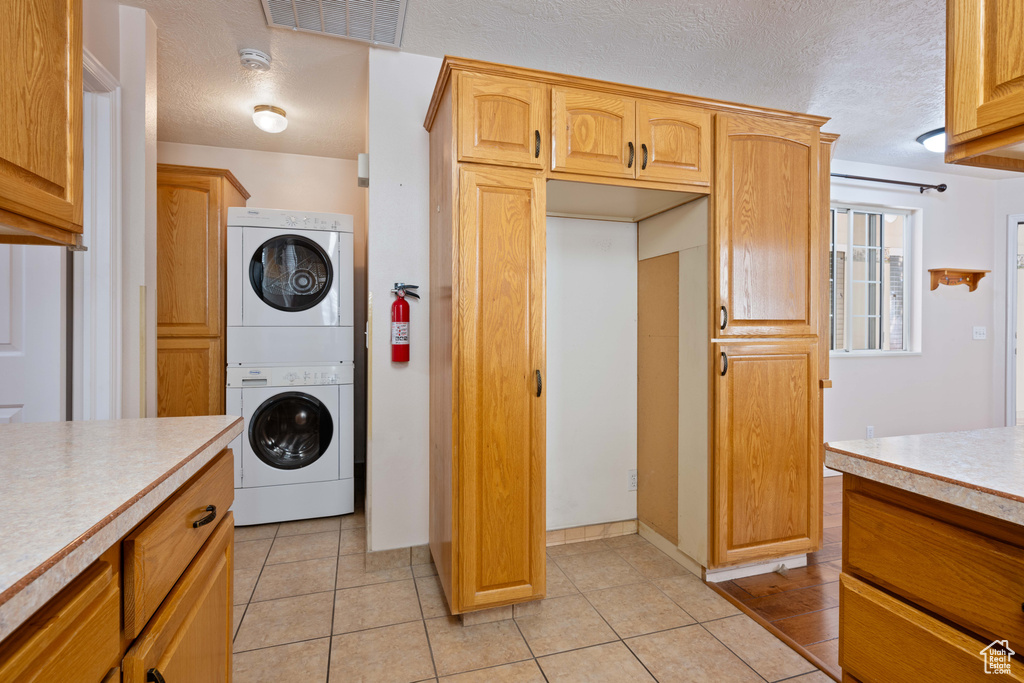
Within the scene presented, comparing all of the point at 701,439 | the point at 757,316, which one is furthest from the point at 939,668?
the point at 757,316

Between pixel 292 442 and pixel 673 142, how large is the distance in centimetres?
275

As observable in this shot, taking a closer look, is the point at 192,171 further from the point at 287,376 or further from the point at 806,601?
the point at 806,601

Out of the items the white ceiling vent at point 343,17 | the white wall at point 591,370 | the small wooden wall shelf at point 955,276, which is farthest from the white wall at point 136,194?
the small wooden wall shelf at point 955,276

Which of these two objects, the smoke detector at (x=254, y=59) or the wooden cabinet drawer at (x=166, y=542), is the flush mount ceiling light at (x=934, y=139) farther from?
the wooden cabinet drawer at (x=166, y=542)

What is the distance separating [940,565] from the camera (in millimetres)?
815

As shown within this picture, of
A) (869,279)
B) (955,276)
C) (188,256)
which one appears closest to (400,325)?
(188,256)

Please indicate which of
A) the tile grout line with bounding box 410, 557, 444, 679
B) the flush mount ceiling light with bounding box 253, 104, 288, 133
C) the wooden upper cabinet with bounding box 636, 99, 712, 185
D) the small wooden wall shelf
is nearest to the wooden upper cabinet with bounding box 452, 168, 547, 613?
the tile grout line with bounding box 410, 557, 444, 679

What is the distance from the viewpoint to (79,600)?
60cm

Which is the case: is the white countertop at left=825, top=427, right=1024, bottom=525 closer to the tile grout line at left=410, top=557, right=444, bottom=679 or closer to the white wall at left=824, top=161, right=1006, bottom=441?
the tile grout line at left=410, top=557, right=444, bottom=679

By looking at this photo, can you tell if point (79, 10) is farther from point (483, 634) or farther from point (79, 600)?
point (483, 634)

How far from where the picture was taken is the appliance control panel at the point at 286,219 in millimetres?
2965

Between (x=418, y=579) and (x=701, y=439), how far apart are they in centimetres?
150

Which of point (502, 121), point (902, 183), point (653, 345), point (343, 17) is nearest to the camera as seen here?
point (502, 121)

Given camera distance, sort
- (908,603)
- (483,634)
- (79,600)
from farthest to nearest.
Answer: (483,634)
(908,603)
(79,600)
